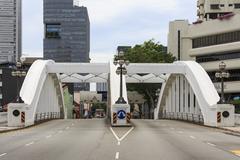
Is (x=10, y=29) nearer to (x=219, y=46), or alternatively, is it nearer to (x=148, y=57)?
(x=148, y=57)

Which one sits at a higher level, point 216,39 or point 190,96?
point 216,39

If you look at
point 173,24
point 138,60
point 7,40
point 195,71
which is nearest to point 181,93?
point 195,71

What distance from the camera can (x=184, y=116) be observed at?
62.2 m

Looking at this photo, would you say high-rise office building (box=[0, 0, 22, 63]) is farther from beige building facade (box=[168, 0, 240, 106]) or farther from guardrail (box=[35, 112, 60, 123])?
guardrail (box=[35, 112, 60, 123])

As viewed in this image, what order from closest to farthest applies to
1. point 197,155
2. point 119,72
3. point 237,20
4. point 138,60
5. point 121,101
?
1. point 197,155
2. point 121,101
3. point 119,72
4. point 237,20
5. point 138,60

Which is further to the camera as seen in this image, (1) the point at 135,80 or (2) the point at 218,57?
(2) the point at 218,57

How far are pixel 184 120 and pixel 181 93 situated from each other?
3643mm

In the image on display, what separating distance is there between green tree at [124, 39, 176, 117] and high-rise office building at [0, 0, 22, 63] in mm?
64188

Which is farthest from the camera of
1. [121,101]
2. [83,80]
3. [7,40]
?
[7,40]

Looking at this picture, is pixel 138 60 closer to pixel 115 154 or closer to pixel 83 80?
pixel 83 80

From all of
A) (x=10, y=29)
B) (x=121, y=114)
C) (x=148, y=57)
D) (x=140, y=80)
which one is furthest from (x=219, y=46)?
(x=10, y=29)

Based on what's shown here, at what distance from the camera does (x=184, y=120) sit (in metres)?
60.7

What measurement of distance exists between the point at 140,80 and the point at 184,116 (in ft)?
39.8

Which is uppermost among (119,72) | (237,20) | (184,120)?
(237,20)
